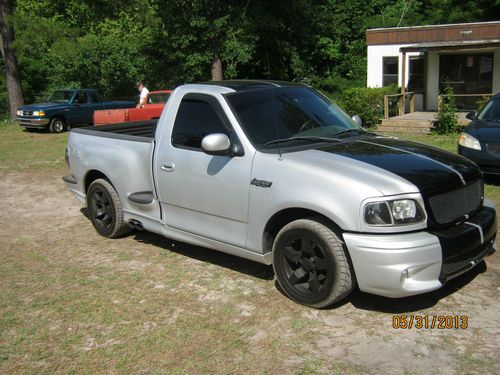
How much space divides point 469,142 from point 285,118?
5.01 meters

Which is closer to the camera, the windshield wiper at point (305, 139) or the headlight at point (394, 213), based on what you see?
the headlight at point (394, 213)

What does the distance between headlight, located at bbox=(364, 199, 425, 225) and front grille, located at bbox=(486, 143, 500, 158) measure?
5.15m

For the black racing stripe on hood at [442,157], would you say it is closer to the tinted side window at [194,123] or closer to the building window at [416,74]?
the tinted side window at [194,123]

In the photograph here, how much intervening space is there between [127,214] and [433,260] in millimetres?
3590

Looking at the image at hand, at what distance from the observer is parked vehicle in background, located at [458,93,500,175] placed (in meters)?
8.56

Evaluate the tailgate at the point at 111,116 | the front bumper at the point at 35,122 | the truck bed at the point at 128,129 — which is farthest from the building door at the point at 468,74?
the truck bed at the point at 128,129

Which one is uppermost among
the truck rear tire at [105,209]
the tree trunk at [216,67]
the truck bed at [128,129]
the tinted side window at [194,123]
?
the tree trunk at [216,67]

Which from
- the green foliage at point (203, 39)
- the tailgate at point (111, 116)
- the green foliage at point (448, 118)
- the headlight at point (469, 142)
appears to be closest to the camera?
the headlight at point (469, 142)

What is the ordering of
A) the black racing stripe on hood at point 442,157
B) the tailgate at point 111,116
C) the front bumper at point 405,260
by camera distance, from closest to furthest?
the front bumper at point 405,260 < the black racing stripe on hood at point 442,157 < the tailgate at point 111,116

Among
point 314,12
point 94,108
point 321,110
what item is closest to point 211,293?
point 321,110

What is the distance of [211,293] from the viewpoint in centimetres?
495

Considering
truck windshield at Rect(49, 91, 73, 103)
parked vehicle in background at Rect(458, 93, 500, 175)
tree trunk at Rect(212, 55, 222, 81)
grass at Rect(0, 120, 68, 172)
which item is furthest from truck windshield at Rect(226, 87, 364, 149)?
tree trunk at Rect(212, 55, 222, 81)

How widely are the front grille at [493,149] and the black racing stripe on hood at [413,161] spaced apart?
399cm

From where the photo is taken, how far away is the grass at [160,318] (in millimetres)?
3809
